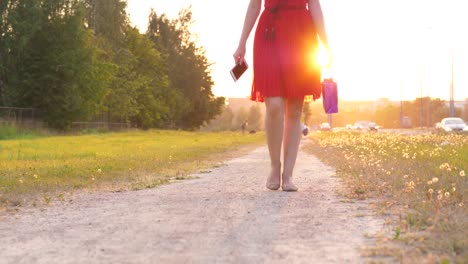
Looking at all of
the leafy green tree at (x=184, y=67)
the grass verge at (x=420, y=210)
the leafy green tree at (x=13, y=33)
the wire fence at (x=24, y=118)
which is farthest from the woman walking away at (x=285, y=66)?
the leafy green tree at (x=184, y=67)

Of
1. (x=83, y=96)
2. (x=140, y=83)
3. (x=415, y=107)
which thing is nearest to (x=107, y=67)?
(x=83, y=96)

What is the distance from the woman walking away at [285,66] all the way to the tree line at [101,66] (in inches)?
1505

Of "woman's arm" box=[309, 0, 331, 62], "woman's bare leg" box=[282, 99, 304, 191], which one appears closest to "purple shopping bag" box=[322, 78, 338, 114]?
"woman's bare leg" box=[282, 99, 304, 191]

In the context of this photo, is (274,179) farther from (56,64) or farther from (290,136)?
(56,64)

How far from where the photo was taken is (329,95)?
6.97m

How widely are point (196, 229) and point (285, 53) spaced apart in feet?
9.06

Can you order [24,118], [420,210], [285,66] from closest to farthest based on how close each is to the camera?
[420,210] < [285,66] < [24,118]

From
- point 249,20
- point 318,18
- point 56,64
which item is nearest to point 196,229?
point 249,20

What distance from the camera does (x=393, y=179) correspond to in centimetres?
754

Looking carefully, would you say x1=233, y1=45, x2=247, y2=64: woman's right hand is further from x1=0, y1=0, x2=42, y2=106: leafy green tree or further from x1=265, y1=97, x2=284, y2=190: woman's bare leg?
x1=0, y1=0, x2=42, y2=106: leafy green tree

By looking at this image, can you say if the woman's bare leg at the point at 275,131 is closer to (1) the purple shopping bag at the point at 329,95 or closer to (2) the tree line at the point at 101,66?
(1) the purple shopping bag at the point at 329,95

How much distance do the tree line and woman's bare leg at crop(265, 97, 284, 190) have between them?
126 ft

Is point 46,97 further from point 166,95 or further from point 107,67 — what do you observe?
point 166,95

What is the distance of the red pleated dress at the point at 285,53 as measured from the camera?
6.70 m
